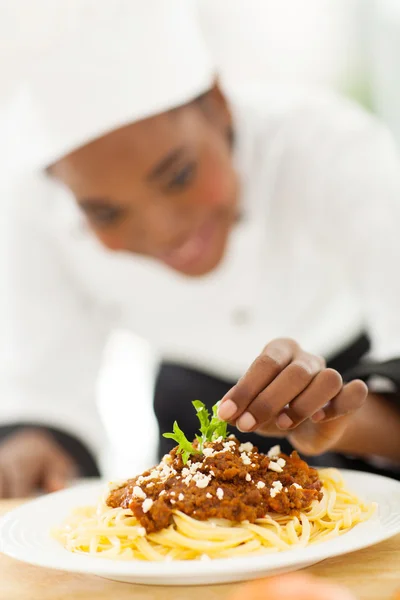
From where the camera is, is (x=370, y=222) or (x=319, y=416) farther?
(x=370, y=222)

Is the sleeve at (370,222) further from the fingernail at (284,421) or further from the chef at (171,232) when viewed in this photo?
the fingernail at (284,421)

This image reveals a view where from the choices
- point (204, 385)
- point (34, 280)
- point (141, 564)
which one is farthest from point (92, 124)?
point (141, 564)

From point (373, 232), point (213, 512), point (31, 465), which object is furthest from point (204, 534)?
point (373, 232)

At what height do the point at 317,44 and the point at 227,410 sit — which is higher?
→ the point at 317,44

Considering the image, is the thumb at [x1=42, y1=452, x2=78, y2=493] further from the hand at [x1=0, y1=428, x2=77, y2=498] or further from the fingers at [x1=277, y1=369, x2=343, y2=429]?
the fingers at [x1=277, y1=369, x2=343, y2=429]

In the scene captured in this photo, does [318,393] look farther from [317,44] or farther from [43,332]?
[317,44]

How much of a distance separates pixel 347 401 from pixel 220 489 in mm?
208

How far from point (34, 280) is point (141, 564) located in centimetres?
135

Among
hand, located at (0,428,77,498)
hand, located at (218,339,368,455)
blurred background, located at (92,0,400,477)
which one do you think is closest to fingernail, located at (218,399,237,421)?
hand, located at (218,339,368,455)

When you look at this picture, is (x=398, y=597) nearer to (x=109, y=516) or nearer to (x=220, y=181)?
A: (x=109, y=516)

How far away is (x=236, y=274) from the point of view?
1.93 m

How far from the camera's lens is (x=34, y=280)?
196 centimetres

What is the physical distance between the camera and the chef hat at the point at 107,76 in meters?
1.57

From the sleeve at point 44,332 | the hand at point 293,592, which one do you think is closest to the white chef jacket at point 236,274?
the sleeve at point 44,332
